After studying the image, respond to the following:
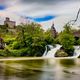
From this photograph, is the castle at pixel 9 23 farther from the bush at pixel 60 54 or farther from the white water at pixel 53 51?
the bush at pixel 60 54

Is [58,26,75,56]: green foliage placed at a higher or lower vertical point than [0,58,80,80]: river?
higher

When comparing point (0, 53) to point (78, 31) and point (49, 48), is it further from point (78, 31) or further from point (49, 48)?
point (78, 31)

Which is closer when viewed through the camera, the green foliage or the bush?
the bush

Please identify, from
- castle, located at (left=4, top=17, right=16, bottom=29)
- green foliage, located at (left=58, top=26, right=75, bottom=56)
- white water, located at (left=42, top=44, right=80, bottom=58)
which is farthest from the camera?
castle, located at (left=4, top=17, right=16, bottom=29)

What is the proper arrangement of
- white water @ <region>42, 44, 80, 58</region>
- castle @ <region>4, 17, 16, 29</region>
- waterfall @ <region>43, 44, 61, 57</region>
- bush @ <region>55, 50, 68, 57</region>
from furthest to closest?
castle @ <region>4, 17, 16, 29</region>
waterfall @ <region>43, 44, 61, 57</region>
white water @ <region>42, 44, 80, 58</region>
bush @ <region>55, 50, 68, 57</region>

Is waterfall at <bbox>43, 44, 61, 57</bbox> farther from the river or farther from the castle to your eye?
the castle

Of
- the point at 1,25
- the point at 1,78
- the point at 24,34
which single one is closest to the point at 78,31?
the point at 24,34

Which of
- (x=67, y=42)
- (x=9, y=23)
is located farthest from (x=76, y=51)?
(x=9, y=23)

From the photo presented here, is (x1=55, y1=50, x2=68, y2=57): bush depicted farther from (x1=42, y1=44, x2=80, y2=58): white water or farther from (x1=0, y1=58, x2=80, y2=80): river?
(x1=0, y1=58, x2=80, y2=80): river

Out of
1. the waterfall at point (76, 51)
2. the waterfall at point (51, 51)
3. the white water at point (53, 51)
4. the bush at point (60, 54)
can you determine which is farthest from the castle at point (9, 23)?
the bush at point (60, 54)

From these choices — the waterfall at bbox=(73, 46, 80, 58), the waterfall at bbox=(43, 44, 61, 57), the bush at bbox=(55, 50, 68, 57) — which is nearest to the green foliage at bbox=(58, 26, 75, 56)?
the waterfall at bbox=(73, 46, 80, 58)

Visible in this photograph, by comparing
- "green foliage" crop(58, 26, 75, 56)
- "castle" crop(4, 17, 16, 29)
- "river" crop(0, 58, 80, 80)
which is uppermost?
"castle" crop(4, 17, 16, 29)

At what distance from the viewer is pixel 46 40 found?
4025 centimetres

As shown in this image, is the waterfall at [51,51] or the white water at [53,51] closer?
the white water at [53,51]
